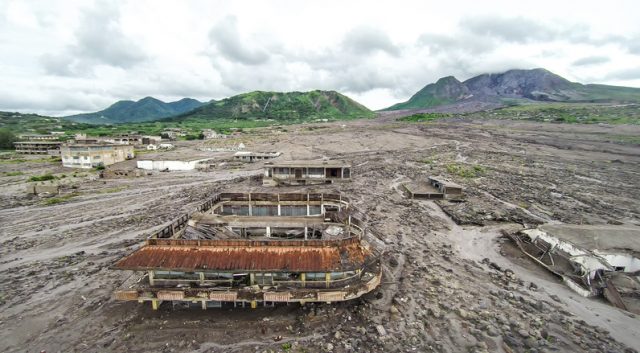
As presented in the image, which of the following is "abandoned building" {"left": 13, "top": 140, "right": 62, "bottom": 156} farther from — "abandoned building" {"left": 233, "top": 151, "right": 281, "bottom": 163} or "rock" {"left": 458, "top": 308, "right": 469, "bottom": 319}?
"rock" {"left": 458, "top": 308, "right": 469, "bottom": 319}

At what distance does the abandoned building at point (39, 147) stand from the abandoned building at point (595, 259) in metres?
117

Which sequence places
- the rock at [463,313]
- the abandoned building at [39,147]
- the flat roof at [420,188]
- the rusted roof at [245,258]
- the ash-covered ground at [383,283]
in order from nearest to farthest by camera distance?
1. the ash-covered ground at [383,283]
2. the rusted roof at [245,258]
3. the rock at [463,313]
4. the flat roof at [420,188]
5. the abandoned building at [39,147]

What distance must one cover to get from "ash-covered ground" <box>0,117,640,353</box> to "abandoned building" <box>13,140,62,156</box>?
143 ft

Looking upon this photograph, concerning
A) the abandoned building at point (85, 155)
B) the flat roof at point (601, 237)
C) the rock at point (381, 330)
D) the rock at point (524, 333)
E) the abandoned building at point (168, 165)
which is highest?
the abandoned building at point (85, 155)

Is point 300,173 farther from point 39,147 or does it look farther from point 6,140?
point 6,140

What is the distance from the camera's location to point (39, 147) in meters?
88.4

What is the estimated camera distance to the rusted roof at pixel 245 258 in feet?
48.3

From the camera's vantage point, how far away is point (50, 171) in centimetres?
6112

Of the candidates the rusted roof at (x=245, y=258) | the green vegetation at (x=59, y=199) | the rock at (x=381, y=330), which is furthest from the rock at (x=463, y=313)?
the green vegetation at (x=59, y=199)

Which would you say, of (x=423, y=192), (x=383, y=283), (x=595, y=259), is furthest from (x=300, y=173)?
(x=595, y=259)

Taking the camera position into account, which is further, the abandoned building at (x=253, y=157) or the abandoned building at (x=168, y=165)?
the abandoned building at (x=253, y=157)

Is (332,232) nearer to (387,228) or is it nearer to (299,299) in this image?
(299,299)

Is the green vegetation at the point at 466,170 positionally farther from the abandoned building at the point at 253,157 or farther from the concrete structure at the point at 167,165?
the concrete structure at the point at 167,165

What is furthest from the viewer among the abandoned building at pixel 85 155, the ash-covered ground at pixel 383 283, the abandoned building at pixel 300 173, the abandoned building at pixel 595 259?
the abandoned building at pixel 85 155
